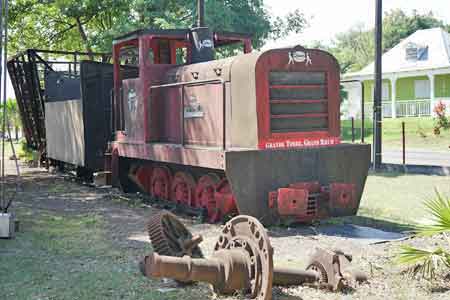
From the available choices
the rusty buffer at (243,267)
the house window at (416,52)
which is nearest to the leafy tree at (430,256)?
the rusty buffer at (243,267)

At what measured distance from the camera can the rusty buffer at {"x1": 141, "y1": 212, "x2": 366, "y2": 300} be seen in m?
4.40

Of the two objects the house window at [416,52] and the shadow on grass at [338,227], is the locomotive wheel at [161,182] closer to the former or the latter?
the shadow on grass at [338,227]

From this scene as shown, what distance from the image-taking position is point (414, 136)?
26812mm

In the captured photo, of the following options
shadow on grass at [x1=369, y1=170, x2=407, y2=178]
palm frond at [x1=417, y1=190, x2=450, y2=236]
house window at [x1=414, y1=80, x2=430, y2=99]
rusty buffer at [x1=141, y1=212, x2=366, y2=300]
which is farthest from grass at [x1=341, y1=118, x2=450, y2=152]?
rusty buffer at [x1=141, y1=212, x2=366, y2=300]

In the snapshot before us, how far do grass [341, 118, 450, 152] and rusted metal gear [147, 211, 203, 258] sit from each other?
1917cm

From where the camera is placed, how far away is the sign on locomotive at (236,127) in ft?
25.6

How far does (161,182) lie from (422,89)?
29.4 m

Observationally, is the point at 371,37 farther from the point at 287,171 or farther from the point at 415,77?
the point at 287,171

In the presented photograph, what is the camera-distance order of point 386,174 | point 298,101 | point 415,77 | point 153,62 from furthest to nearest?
point 415,77, point 386,174, point 153,62, point 298,101

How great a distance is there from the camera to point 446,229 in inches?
210

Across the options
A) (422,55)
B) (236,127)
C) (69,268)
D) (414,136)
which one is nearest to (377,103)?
(236,127)

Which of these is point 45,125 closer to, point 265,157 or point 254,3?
point 254,3

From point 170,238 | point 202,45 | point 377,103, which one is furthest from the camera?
point 377,103

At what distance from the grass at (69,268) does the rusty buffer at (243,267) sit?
1.69 feet
